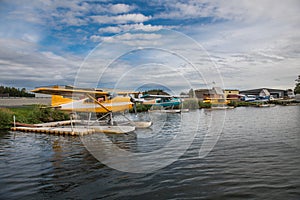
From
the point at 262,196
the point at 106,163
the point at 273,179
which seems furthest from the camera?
the point at 106,163

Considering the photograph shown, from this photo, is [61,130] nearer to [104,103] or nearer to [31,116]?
[104,103]

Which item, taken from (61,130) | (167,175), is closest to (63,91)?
(61,130)

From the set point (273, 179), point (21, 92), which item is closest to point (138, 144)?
point (273, 179)

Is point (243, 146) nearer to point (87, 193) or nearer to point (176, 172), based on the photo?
point (176, 172)

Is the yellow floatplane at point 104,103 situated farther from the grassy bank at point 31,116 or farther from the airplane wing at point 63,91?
the grassy bank at point 31,116

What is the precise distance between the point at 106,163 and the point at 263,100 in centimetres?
6019

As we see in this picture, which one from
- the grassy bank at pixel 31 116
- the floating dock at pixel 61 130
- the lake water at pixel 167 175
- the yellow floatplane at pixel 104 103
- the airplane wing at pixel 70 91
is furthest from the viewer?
the grassy bank at pixel 31 116

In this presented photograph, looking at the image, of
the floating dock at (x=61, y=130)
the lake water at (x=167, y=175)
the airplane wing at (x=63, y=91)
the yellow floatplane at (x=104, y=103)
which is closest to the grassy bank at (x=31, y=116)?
the floating dock at (x=61, y=130)

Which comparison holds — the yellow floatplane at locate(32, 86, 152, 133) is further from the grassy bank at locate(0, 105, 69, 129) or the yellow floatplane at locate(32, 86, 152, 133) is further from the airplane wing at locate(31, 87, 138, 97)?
the grassy bank at locate(0, 105, 69, 129)

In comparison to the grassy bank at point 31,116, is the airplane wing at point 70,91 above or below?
above

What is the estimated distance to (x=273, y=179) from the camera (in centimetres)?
560

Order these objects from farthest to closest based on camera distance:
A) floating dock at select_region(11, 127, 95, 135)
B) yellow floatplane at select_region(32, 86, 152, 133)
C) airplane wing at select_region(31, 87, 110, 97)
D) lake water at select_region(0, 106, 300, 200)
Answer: yellow floatplane at select_region(32, 86, 152, 133), floating dock at select_region(11, 127, 95, 135), airplane wing at select_region(31, 87, 110, 97), lake water at select_region(0, 106, 300, 200)

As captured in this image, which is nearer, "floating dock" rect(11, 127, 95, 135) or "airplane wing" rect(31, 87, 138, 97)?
"airplane wing" rect(31, 87, 138, 97)

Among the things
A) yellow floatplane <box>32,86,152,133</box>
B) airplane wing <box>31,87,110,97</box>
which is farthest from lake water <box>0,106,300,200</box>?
yellow floatplane <box>32,86,152,133</box>
